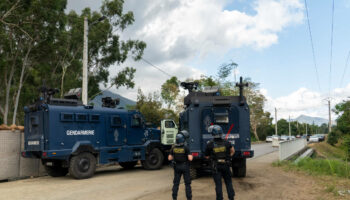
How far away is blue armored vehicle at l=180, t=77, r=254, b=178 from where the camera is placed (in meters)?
11.1

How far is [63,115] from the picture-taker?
12172 mm

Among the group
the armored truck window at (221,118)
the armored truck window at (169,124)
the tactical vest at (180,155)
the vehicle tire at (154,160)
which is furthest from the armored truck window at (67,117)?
the tactical vest at (180,155)

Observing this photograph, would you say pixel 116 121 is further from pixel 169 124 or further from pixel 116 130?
pixel 169 124

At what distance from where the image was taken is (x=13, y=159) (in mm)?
12352

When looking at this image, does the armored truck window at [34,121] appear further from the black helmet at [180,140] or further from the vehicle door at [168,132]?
the black helmet at [180,140]

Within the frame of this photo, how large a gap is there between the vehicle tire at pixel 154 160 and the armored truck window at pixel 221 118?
464 cm

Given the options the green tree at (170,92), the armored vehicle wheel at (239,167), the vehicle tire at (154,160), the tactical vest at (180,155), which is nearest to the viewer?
the tactical vest at (180,155)

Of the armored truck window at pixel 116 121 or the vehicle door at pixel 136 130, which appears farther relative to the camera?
the vehicle door at pixel 136 130

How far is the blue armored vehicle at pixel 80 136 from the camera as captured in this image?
38.9 ft

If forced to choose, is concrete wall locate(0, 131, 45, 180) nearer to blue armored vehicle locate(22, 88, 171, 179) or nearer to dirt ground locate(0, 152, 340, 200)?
blue armored vehicle locate(22, 88, 171, 179)

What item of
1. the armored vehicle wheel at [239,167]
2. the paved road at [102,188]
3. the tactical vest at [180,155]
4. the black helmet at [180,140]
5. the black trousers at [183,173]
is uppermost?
the black helmet at [180,140]

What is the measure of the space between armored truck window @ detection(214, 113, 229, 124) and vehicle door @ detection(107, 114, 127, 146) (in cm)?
461

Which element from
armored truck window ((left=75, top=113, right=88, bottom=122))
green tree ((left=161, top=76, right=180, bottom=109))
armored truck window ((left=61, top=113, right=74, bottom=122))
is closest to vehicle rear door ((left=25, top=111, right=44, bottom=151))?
armored truck window ((left=61, top=113, right=74, bottom=122))

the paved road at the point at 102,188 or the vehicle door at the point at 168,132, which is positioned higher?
the vehicle door at the point at 168,132
